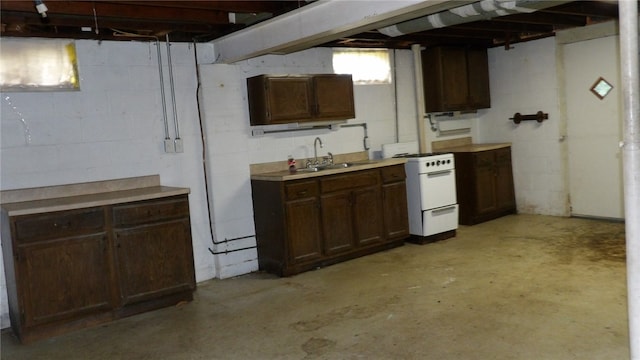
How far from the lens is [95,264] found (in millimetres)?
3941

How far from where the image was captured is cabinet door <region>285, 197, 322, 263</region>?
4930 mm

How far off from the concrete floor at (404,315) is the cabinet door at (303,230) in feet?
0.65

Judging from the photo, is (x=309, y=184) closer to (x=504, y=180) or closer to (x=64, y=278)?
(x=64, y=278)

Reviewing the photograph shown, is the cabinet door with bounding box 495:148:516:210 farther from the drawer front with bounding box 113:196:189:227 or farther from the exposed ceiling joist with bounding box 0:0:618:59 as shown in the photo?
the drawer front with bounding box 113:196:189:227

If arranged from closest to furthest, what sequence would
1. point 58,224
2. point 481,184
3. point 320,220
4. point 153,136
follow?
1. point 58,224
2. point 153,136
3. point 320,220
4. point 481,184

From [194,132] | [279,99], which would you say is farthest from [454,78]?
[194,132]

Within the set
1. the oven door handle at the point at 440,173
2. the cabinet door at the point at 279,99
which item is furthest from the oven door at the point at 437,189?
the cabinet door at the point at 279,99

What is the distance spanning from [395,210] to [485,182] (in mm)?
1533

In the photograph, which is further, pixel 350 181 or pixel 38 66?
pixel 350 181

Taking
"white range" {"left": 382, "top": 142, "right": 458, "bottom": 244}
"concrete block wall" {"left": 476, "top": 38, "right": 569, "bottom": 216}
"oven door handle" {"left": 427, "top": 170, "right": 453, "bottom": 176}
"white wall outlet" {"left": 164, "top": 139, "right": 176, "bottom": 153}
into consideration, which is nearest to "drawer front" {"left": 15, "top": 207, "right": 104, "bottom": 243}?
"white wall outlet" {"left": 164, "top": 139, "right": 176, "bottom": 153}

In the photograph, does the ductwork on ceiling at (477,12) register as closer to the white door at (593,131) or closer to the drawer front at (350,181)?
the drawer front at (350,181)

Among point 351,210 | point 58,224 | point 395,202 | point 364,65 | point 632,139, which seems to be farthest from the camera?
point 364,65

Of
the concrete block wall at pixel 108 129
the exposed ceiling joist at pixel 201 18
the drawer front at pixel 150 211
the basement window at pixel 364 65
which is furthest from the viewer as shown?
the basement window at pixel 364 65

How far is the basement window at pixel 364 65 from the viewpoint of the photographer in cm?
606
